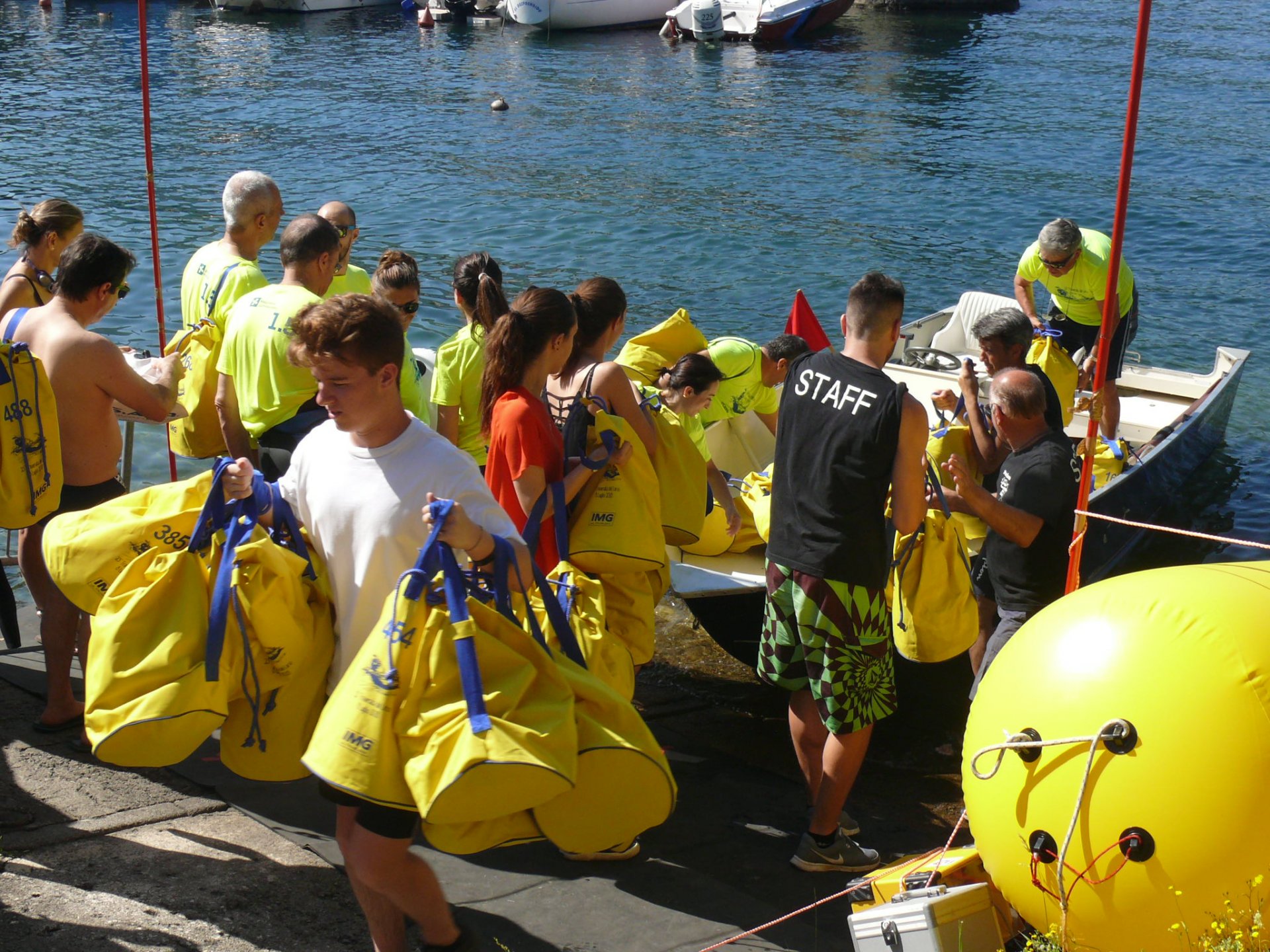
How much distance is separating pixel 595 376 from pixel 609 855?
5.25 feet

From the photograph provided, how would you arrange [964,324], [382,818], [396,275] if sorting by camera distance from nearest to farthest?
[382,818] → [396,275] → [964,324]

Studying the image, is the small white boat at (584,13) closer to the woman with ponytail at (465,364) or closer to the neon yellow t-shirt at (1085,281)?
the neon yellow t-shirt at (1085,281)

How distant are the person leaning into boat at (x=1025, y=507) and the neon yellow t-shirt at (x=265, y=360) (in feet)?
8.20

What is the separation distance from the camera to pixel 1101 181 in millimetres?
19859

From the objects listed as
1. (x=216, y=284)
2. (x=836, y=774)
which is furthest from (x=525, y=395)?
(x=216, y=284)

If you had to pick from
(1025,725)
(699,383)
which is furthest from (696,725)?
(1025,725)

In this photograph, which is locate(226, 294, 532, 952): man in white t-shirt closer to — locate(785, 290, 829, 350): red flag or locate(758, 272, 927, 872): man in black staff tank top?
locate(758, 272, 927, 872): man in black staff tank top

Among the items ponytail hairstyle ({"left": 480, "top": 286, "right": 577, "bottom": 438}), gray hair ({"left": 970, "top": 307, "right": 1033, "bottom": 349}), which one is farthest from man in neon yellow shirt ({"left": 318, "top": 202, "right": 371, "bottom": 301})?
gray hair ({"left": 970, "top": 307, "right": 1033, "bottom": 349})

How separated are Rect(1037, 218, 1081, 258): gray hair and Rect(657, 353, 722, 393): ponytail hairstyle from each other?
3.63m

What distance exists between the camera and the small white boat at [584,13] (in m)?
37.1

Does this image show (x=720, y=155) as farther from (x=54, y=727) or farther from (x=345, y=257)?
(x=54, y=727)

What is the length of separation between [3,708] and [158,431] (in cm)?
589

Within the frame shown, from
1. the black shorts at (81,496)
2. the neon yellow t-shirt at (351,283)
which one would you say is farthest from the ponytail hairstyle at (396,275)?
the black shorts at (81,496)

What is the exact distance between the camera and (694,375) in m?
5.06
